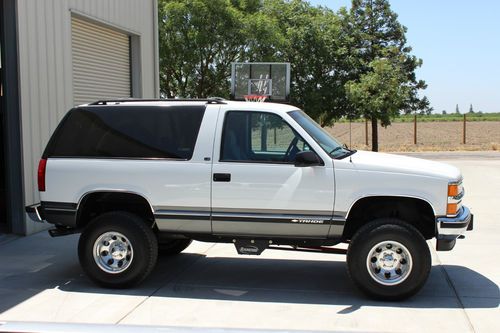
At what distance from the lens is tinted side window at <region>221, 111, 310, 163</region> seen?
5.94m

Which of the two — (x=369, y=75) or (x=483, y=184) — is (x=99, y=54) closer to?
(x=483, y=184)

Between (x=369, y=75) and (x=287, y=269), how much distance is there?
22806mm

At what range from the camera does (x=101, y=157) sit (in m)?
6.20

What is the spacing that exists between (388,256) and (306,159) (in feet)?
4.08

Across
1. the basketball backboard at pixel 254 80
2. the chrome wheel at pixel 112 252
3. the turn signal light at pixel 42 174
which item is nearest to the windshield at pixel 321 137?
the chrome wheel at pixel 112 252

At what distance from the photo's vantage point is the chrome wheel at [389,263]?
5.67m

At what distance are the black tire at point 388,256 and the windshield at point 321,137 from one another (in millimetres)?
858

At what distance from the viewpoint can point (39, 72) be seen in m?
9.24

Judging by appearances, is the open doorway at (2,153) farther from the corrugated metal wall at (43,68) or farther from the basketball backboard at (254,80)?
the basketball backboard at (254,80)

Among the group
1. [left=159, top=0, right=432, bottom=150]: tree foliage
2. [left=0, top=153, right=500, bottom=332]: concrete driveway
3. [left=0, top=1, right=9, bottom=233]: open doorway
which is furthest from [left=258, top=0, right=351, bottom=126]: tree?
[left=0, top=153, right=500, bottom=332]: concrete driveway

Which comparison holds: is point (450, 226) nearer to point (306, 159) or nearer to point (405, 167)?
point (405, 167)

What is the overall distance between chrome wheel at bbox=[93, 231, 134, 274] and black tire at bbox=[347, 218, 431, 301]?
7.63ft

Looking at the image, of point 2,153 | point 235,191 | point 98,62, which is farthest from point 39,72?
point 235,191

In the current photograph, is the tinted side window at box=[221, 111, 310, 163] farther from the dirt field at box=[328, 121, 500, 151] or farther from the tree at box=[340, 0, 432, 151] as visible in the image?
the dirt field at box=[328, 121, 500, 151]
